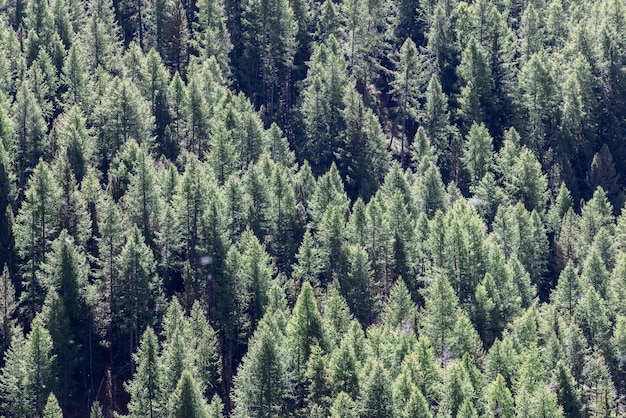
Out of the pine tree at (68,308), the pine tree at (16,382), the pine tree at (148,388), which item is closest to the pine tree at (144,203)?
the pine tree at (68,308)

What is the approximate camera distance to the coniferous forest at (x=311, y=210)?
96062 mm

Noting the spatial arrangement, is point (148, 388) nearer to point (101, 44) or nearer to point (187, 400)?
point (187, 400)

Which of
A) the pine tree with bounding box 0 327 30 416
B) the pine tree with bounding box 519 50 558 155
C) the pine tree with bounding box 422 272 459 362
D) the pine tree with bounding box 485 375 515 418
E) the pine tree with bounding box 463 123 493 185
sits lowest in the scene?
the pine tree with bounding box 485 375 515 418

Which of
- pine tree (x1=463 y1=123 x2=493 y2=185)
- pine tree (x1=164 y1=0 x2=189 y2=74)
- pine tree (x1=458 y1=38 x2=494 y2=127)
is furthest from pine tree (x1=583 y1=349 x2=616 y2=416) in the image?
pine tree (x1=164 y1=0 x2=189 y2=74)

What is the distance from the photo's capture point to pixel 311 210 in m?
122

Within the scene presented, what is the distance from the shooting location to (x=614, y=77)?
513ft

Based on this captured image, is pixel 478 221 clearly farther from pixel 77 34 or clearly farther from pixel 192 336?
pixel 77 34

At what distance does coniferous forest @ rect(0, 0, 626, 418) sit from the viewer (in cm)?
9606

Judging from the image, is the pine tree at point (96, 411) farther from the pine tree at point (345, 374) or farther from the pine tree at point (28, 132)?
the pine tree at point (28, 132)

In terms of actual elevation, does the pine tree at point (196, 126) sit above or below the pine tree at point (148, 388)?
above

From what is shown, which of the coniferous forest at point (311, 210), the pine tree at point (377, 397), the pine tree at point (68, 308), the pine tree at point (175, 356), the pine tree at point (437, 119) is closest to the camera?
the pine tree at point (377, 397)

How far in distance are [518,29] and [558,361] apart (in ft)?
291

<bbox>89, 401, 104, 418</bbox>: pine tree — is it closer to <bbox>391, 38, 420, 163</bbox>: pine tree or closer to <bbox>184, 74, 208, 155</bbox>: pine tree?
<bbox>184, 74, 208, 155</bbox>: pine tree

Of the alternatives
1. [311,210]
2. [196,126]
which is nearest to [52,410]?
[311,210]
